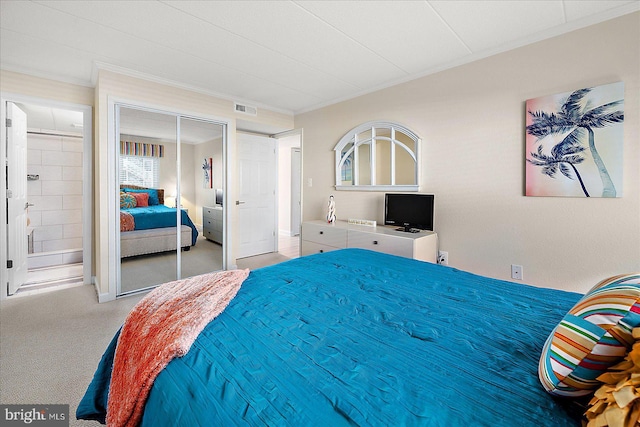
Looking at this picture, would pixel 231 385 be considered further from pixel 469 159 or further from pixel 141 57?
pixel 141 57

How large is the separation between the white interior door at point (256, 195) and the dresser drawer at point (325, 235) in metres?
1.37

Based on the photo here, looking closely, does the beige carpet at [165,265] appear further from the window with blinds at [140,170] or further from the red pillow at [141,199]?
the window with blinds at [140,170]

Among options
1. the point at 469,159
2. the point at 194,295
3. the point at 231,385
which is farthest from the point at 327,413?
the point at 469,159

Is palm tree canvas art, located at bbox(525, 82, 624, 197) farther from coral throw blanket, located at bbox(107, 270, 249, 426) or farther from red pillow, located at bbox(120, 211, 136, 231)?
red pillow, located at bbox(120, 211, 136, 231)

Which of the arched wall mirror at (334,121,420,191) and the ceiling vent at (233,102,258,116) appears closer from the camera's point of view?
the arched wall mirror at (334,121,420,191)

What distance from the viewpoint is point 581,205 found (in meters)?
2.31

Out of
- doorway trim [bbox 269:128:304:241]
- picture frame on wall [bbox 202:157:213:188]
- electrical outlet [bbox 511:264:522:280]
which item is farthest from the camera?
doorway trim [bbox 269:128:304:241]

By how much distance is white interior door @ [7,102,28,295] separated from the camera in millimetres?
3199

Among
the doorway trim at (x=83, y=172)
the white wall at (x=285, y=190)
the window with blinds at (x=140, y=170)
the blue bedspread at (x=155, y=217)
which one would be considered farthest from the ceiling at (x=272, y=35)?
the white wall at (x=285, y=190)

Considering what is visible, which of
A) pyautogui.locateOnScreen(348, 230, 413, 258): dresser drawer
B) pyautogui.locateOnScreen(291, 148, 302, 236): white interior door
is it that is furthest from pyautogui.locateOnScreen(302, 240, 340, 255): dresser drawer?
pyautogui.locateOnScreen(291, 148, 302, 236): white interior door

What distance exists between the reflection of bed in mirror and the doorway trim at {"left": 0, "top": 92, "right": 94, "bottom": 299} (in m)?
0.69

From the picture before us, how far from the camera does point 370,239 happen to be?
3229 mm

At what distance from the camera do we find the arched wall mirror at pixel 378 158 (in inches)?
133

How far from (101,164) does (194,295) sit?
2544 mm
